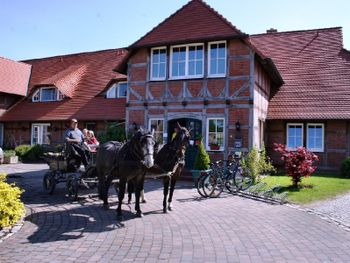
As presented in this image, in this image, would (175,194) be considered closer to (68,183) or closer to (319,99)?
(68,183)

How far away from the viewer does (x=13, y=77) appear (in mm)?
27906

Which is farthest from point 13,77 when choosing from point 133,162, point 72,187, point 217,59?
point 133,162

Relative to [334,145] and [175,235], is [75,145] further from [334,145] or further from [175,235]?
[334,145]

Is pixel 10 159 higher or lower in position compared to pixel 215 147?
lower

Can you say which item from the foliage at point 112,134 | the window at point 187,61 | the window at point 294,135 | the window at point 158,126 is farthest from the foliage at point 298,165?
the foliage at point 112,134

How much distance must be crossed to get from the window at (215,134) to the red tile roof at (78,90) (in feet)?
22.8

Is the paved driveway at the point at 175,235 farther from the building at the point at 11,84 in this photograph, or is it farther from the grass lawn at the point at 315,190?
the building at the point at 11,84

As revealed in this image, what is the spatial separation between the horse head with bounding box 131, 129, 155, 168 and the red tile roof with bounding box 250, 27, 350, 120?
12.7m

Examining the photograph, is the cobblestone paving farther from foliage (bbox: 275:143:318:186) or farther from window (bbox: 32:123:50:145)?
window (bbox: 32:123:50:145)

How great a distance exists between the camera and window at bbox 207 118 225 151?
637 inches

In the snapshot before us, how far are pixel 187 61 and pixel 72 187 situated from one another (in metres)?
8.97

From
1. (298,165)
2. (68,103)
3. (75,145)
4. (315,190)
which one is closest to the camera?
(75,145)

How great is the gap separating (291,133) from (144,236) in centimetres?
1462

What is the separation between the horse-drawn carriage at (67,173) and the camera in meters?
9.91
